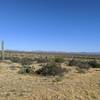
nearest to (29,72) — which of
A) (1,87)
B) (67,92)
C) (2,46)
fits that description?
(1,87)

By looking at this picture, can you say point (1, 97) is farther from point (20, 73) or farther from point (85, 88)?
point (20, 73)

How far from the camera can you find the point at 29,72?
22844 mm

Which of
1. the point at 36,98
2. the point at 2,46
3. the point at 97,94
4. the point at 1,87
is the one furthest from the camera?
the point at 2,46

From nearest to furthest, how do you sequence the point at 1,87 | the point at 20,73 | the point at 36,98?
1. the point at 36,98
2. the point at 1,87
3. the point at 20,73

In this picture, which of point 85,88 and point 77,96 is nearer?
point 77,96

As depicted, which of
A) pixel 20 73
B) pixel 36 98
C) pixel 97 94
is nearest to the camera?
pixel 36 98

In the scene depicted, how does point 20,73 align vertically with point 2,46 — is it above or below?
below

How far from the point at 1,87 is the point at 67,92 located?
3963mm

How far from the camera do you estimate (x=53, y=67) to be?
22.7m

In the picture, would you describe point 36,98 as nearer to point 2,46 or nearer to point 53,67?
point 53,67

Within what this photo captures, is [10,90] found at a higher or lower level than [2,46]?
lower

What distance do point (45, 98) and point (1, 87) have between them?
3644 mm

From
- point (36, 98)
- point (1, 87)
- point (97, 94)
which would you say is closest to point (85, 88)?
point (97, 94)

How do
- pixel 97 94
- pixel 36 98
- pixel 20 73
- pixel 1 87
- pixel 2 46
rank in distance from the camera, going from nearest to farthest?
pixel 36 98 → pixel 97 94 → pixel 1 87 → pixel 20 73 → pixel 2 46
